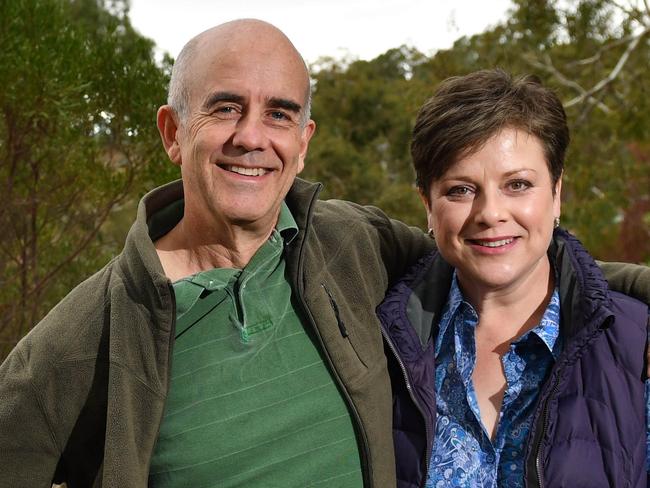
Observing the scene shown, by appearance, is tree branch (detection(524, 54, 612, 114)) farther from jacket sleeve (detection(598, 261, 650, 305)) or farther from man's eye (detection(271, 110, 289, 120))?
man's eye (detection(271, 110, 289, 120))

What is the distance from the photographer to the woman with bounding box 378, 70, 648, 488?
2.06m

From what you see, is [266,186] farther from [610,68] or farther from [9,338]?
[610,68]

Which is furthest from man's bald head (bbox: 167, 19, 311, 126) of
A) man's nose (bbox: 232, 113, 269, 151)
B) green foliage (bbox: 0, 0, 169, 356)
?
green foliage (bbox: 0, 0, 169, 356)

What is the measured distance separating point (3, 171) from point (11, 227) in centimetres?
32

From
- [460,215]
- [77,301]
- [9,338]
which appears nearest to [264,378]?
[77,301]

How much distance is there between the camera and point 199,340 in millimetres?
2246

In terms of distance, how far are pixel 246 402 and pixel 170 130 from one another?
89 centimetres

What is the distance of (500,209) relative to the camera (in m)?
2.21

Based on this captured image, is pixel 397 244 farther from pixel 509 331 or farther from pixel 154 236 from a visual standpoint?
pixel 154 236

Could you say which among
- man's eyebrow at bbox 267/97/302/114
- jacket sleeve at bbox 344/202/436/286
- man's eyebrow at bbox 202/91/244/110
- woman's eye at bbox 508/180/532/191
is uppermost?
man's eyebrow at bbox 202/91/244/110

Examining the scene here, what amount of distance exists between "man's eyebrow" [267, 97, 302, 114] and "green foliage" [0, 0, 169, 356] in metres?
1.64

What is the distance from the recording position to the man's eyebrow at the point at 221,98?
233cm

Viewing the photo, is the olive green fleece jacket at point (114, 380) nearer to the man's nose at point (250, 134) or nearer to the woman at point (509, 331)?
the woman at point (509, 331)

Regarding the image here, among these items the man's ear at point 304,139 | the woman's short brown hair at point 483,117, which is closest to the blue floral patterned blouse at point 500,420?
the woman's short brown hair at point 483,117
